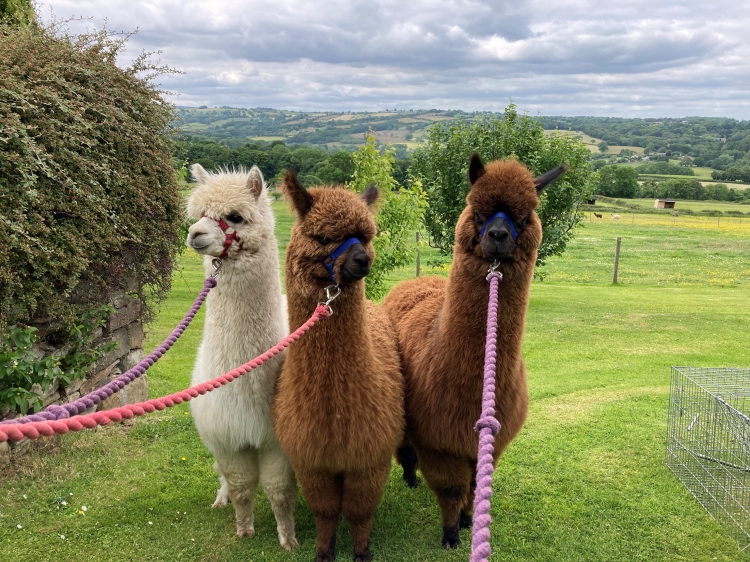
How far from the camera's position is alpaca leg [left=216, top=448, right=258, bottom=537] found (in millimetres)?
3314

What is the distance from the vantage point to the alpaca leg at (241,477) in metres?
3.31

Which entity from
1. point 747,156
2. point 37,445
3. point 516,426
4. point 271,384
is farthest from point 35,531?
point 747,156

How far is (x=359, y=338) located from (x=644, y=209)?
46.8m

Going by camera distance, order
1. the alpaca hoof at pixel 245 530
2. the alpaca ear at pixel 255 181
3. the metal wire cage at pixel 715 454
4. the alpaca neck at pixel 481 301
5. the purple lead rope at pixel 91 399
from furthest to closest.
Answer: the metal wire cage at pixel 715 454 < the alpaca hoof at pixel 245 530 < the alpaca ear at pixel 255 181 < the alpaca neck at pixel 481 301 < the purple lead rope at pixel 91 399

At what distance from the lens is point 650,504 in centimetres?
413

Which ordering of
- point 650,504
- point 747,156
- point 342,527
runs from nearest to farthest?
1. point 342,527
2. point 650,504
3. point 747,156

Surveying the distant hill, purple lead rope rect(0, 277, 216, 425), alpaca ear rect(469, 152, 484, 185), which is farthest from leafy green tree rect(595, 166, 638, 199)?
purple lead rope rect(0, 277, 216, 425)

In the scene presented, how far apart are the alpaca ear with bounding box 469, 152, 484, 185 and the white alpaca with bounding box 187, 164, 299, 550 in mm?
1223

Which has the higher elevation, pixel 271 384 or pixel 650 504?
pixel 271 384

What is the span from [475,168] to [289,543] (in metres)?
2.62

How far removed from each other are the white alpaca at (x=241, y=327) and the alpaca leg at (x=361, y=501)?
45 cm

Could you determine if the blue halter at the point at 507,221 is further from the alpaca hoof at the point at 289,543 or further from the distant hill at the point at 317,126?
the distant hill at the point at 317,126

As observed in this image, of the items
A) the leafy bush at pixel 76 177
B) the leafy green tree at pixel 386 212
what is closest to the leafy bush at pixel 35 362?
the leafy bush at pixel 76 177

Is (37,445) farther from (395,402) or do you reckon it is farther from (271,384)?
(395,402)
